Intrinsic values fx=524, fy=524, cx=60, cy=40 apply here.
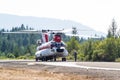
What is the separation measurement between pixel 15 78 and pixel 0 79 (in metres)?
1.42

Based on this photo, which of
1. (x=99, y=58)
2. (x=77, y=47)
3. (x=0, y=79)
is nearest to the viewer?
(x=0, y=79)

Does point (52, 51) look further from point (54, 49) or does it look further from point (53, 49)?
point (54, 49)

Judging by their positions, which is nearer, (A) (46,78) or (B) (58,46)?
(A) (46,78)

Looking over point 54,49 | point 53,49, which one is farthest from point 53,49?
point 54,49

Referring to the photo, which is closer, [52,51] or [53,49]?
[53,49]

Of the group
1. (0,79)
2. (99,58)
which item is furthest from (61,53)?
(0,79)

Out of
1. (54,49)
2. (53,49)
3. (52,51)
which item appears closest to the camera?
(54,49)

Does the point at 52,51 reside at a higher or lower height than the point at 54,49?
lower

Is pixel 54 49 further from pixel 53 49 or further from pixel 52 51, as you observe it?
pixel 52 51

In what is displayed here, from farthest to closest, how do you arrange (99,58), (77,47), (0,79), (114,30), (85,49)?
(114,30) < (77,47) < (85,49) < (99,58) < (0,79)

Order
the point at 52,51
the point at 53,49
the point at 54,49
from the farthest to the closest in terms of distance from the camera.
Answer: the point at 52,51, the point at 53,49, the point at 54,49

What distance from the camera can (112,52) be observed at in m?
90.4

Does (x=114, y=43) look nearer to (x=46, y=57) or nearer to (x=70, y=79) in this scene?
(x=46, y=57)

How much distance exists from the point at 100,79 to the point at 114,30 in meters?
133
